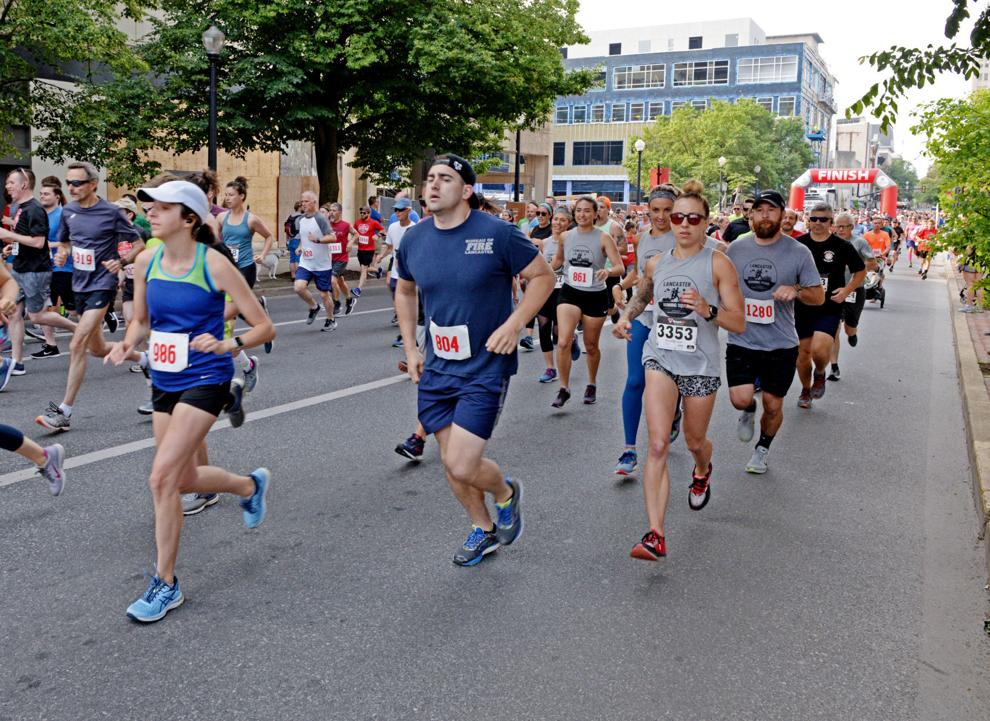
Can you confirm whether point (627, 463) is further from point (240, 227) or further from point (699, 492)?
point (240, 227)

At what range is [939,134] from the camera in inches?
459

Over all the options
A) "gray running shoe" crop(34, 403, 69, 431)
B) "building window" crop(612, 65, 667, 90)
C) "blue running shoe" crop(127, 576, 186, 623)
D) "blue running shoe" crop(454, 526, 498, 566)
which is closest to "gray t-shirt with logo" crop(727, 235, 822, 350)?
"blue running shoe" crop(454, 526, 498, 566)

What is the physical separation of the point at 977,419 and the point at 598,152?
282ft

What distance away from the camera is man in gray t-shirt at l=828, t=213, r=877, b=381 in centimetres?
1016

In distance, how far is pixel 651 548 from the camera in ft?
15.6

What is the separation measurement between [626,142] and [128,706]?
8986 centimetres

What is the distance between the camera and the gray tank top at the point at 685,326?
5160 millimetres

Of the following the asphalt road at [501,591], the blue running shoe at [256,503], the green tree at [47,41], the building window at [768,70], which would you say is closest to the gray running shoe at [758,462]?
the asphalt road at [501,591]

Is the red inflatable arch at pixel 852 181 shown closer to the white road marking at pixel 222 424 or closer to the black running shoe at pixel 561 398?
the white road marking at pixel 222 424

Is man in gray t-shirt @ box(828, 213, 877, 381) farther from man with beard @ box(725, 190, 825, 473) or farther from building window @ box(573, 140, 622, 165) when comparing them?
building window @ box(573, 140, 622, 165)

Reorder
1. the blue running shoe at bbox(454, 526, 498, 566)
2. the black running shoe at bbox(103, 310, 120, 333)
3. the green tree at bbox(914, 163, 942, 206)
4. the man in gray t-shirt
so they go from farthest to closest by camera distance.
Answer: the green tree at bbox(914, 163, 942, 206) < the black running shoe at bbox(103, 310, 120, 333) < the man in gray t-shirt < the blue running shoe at bbox(454, 526, 498, 566)

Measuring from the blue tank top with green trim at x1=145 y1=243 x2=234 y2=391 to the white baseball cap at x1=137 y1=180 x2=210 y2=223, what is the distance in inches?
6.7

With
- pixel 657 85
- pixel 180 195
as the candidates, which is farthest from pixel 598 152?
pixel 180 195

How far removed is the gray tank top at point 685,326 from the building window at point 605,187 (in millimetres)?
84003
